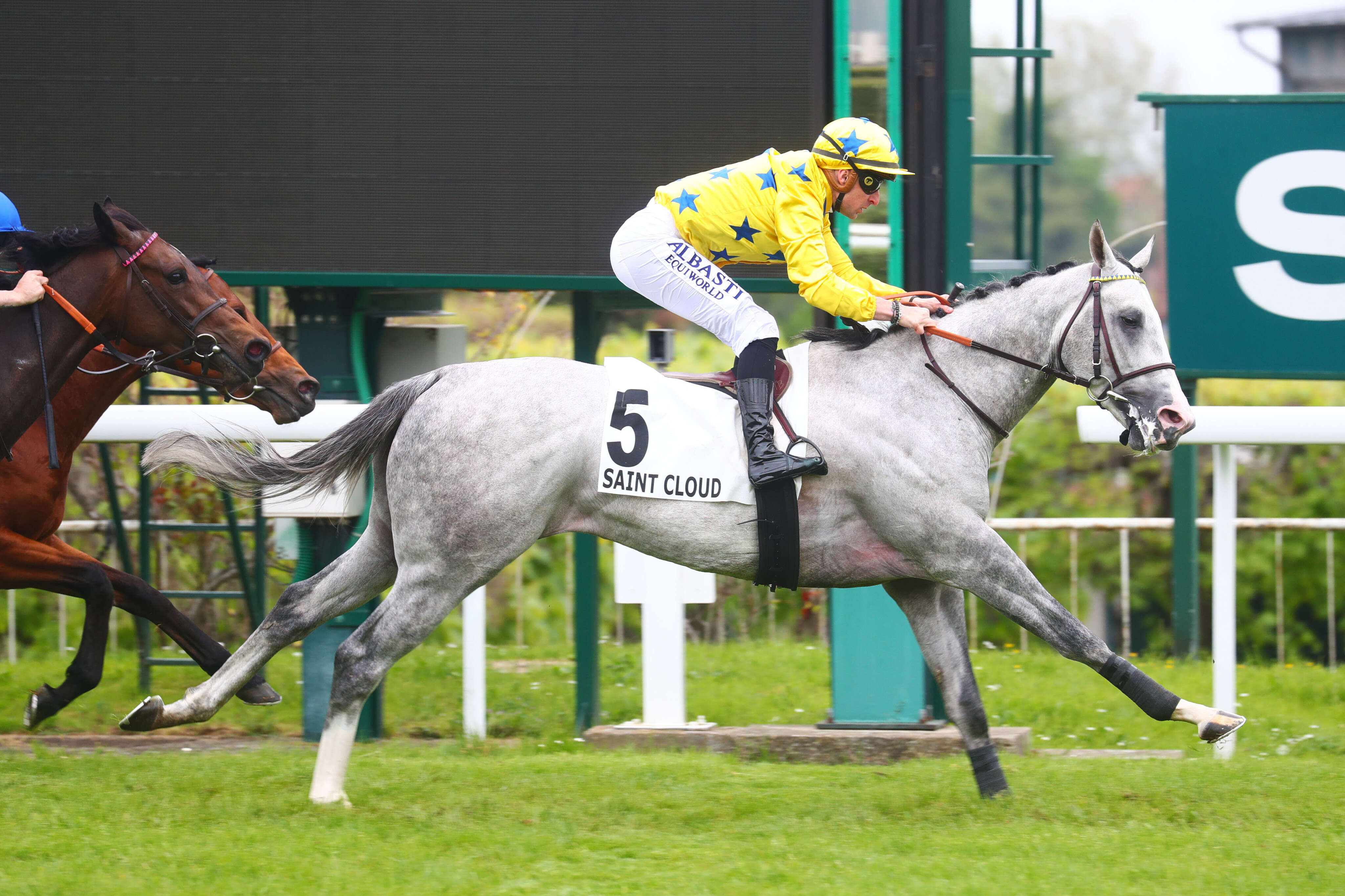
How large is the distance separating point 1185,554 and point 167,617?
5.10 metres

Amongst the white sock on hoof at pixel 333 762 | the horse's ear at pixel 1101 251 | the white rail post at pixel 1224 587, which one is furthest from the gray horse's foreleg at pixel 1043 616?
the white sock on hoof at pixel 333 762

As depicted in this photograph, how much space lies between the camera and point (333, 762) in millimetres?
4734

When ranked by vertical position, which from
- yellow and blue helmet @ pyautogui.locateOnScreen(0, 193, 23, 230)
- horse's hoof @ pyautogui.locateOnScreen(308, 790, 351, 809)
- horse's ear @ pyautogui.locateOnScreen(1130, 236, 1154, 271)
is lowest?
horse's hoof @ pyautogui.locateOnScreen(308, 790, 351, 809)

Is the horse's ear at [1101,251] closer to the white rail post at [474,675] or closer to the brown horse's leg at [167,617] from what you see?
the white rail post at [474,675]

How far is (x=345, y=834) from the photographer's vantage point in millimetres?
4379

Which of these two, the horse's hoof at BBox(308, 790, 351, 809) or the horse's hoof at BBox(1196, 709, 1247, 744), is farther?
the horse's hoof at BBox(308, 790, 351, 809)

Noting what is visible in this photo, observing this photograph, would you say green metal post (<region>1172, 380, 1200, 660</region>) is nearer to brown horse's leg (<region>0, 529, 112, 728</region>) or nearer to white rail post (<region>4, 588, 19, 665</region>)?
brown horse's leg (<region>0, 529, 112, 728</region>)

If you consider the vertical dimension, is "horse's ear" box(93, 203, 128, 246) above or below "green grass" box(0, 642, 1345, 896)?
above

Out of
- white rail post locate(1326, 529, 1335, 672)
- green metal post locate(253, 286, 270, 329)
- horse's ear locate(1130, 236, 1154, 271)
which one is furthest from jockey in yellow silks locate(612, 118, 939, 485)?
white rail post locate(1326, 529, 1335, 672)

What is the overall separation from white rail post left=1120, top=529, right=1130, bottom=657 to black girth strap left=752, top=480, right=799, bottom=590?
4018 millimetres

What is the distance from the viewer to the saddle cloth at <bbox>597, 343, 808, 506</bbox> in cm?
470

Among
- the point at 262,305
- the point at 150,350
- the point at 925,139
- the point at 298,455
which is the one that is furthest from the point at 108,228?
the point at 925,139

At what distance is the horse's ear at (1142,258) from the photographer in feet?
15.7

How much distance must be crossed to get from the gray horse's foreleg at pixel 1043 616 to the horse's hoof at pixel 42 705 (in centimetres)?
314
